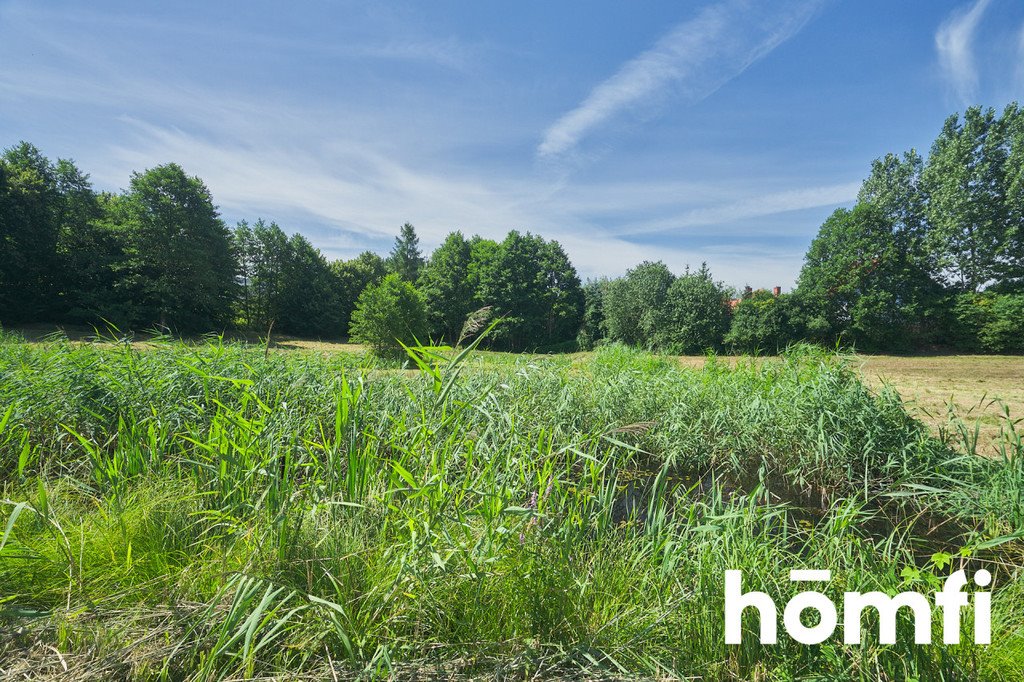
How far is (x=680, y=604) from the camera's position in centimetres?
169

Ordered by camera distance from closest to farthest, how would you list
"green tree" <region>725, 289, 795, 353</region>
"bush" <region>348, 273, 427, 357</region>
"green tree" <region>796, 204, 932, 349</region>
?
"bush" <region>348, 273, 427, 357</region> < "green tree" <region>796, 204, 932, 349</region> < "green tree" <region>725, 289, 795, 353</region>

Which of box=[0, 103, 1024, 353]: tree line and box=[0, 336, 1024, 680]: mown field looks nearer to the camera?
box=[0, 336, 1024, 680]: mown field

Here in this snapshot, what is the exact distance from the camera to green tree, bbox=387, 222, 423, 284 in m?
45.0

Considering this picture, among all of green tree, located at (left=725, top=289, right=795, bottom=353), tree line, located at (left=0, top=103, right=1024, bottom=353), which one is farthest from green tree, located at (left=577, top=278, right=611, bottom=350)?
green tree, located at (left=725, top=289, right=795, bottom=353)

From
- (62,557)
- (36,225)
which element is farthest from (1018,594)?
(36,225)

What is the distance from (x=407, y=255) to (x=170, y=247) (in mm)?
23784

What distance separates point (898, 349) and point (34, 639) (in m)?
29.2

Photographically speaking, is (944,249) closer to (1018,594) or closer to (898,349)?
(898,349)

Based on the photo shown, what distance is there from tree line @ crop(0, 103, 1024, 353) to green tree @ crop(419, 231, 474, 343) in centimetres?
807

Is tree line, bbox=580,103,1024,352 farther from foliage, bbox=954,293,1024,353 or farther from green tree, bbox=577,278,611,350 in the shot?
green tree, bbox=577,278,611,350

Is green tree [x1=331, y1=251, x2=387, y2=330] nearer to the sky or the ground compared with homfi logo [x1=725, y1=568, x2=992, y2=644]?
nearer to the sky

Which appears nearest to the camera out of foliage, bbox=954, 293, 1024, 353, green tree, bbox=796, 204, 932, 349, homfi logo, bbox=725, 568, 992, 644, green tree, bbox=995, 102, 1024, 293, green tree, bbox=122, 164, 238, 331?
homfi logo, bbox=725, 568, 992, 644

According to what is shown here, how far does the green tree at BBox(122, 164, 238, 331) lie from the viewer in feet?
78.1

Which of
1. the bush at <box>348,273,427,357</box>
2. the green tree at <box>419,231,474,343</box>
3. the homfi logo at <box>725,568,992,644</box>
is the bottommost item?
the homfi logo at <box>725,568,992,644</box>
